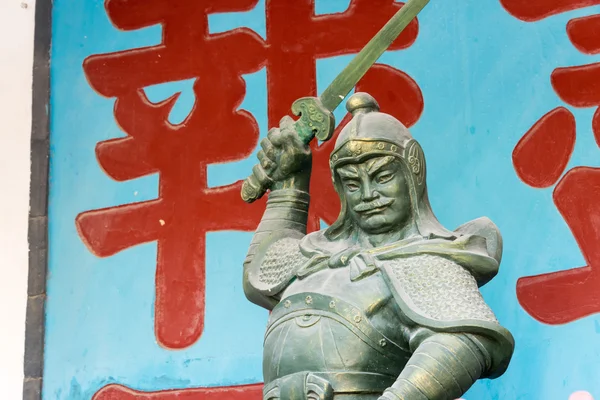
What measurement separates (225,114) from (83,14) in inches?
27.8

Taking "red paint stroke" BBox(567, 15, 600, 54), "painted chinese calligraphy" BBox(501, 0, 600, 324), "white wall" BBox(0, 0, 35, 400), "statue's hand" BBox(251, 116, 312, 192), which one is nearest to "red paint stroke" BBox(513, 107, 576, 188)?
"painted chinese calligraphy" BBox(501, 0, 600, 324)

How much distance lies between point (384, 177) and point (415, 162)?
0.09m

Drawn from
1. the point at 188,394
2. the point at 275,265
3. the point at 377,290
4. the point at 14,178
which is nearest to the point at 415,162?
the point at 377,290

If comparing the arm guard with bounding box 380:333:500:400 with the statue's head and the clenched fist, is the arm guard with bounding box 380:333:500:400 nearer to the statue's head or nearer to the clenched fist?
the statue's head

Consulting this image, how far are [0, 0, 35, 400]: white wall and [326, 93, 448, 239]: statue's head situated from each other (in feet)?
4.94

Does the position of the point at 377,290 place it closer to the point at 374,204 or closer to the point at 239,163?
the point at 374,204

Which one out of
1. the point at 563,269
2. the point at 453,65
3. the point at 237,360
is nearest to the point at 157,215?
the point at 237,360

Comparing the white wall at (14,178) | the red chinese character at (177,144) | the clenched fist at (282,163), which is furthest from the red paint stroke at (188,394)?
the clenched fist at (282,163)

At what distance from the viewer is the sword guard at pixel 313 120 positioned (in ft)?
10.5

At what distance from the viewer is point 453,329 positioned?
2.75 m

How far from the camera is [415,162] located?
3039 millimetres

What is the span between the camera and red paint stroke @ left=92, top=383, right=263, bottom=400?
12.3 ft

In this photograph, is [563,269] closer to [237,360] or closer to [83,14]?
[237,360]

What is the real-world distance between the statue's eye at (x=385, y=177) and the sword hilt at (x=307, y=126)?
9.2 inches
